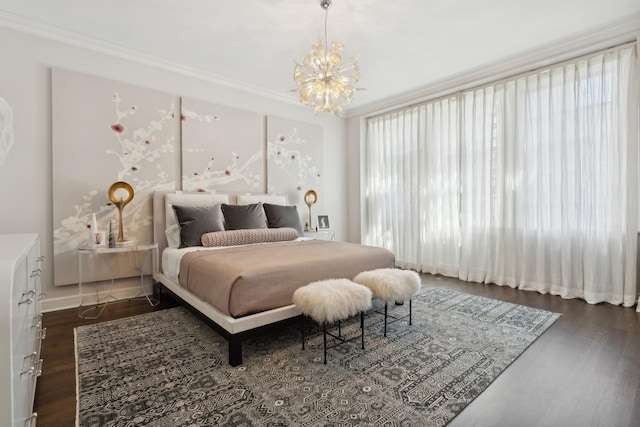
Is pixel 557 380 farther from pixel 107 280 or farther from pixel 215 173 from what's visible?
pixel 107 280

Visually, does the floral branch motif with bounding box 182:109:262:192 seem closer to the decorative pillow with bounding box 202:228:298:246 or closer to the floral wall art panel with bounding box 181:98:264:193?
the floral wall art panel with bounding box 181:98:264:193

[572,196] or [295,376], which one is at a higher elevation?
[572,196]

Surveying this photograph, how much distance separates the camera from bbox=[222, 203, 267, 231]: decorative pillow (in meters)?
3.73

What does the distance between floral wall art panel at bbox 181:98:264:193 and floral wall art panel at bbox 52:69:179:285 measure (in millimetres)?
194

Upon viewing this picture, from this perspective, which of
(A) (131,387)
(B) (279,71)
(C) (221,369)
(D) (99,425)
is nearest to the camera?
(D) (99,425)

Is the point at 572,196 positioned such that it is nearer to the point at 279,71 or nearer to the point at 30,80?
the point at 279,71

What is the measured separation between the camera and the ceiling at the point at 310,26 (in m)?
2.77

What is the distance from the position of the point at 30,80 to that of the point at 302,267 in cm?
321

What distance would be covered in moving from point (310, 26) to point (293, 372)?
3.03m

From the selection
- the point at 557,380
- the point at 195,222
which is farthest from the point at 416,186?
the point at 557,380

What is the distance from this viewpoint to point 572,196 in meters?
3.50

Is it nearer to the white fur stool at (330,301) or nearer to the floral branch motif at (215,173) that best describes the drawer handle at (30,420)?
the white fur stool at (330,301)

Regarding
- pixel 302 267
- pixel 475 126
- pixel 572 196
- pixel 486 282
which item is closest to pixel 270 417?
pixel 302 267

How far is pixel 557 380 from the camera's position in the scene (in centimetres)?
184
